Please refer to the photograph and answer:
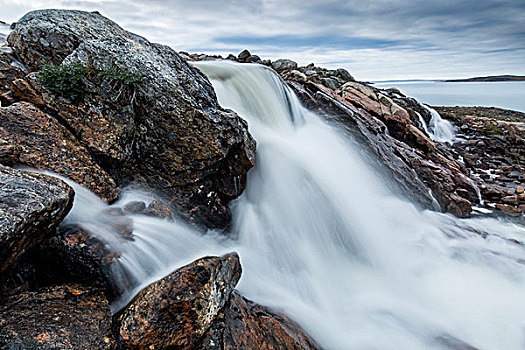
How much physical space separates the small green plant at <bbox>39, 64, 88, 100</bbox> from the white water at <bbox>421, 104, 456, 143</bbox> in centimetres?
2620

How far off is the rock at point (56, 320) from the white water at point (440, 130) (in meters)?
27.4

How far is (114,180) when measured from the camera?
22.7 ft

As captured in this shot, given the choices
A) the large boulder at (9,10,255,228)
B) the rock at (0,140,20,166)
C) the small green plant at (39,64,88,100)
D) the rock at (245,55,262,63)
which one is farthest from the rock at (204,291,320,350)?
the rock at (245,55,262,63)

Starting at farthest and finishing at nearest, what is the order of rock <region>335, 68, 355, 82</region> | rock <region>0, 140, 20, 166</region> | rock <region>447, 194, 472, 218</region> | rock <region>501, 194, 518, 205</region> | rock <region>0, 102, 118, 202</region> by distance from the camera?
rock <region>335, 68, 355, 82</region>
rock <region>501, 194, 518, 205</region>
rock <region>447, 194, 472, 218</region>
rock <region>0, 102, 118, 202</region>
rock <region>0, 140, 20, 166</region>

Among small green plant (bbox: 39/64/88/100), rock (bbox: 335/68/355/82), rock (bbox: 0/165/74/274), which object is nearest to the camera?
rock (bbox: 0/165/74/274)

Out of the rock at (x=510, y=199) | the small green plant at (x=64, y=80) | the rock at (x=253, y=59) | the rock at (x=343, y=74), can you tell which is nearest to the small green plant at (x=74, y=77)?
the small green plant at (x=64, y=80)

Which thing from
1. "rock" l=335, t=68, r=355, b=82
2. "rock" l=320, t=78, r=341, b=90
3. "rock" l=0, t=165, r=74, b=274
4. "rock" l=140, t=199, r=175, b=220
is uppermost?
"rock" l=335, t=68, r=355, b=82

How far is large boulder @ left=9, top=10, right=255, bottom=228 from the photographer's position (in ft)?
23.0

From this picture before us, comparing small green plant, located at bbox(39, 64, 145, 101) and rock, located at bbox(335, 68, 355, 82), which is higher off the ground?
rock, located at bbox(335, 68, 355, 82)

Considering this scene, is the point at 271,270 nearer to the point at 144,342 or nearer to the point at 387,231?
the point at 144,342

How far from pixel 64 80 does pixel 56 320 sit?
18.5 ft

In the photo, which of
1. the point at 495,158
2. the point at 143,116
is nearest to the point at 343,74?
the point at 495,158

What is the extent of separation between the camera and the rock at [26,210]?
3.67 m

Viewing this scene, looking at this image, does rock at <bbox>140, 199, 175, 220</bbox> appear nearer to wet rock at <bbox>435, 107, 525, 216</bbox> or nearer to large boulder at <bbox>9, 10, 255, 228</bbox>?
large boulder at <bbox>9, 10, 255, 228</bbox>
